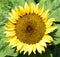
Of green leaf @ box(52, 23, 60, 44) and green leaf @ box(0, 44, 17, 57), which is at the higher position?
green leaf @ box(52, 23, 60, 44)

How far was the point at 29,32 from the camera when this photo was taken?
94.0 inches

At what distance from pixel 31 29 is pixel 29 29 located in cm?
3

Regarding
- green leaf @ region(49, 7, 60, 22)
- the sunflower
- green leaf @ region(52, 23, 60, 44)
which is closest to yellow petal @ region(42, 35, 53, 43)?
the sunflower

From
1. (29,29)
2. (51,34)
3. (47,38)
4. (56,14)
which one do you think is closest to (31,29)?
(29,29)

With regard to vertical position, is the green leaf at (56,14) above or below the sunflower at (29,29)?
above

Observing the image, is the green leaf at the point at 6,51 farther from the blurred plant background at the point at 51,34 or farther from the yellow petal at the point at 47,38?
the yellow petal at the point at 47,38

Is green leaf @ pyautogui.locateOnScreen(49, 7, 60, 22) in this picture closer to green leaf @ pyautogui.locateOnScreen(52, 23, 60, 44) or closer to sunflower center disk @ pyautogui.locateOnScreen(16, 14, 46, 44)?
green leaf @ pyautogui.locateOnScreen(52, 23, 60, 44)

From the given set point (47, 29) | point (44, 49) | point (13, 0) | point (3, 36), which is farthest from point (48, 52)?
point (13, 0)

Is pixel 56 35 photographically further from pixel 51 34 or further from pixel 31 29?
pixel 31 29

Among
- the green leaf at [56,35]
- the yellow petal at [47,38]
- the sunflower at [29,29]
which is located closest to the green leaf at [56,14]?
the green leaf at [56,35]

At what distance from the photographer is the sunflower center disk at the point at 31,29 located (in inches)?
94.3

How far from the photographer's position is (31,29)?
238 centimetres

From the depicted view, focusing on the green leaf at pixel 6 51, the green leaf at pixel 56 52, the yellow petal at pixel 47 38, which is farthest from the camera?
the green leaf at pixel 56 52

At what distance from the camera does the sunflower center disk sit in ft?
7.86
